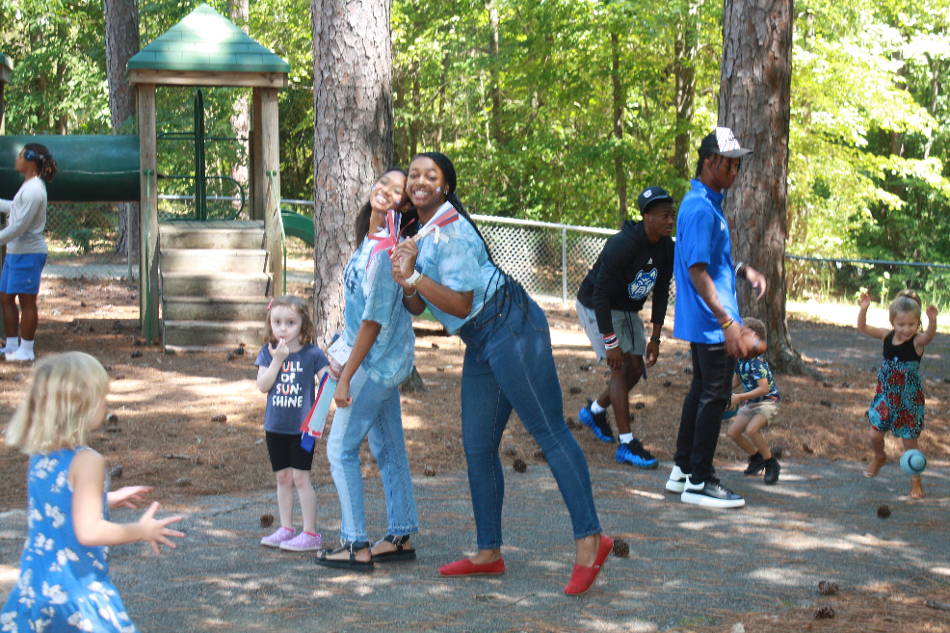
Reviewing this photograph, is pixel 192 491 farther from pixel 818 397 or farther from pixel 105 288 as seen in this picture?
pixel 105 288

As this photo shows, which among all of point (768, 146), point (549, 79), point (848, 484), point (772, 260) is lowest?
point (848, 484)

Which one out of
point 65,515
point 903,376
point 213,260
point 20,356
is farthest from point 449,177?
point 213,260

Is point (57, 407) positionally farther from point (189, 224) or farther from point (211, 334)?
point (189, 224)

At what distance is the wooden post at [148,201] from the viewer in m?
10.9

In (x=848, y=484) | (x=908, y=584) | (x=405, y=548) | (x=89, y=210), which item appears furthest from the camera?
(x=89, y=210)

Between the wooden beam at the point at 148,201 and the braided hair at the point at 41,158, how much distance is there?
1762 mm

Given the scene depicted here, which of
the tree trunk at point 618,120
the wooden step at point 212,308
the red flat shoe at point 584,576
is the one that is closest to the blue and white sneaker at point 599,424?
the red flat shoe at point 584,576

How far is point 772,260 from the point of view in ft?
29.1

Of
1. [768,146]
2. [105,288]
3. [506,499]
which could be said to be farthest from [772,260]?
[105,288]

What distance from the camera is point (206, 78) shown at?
35.7 ft

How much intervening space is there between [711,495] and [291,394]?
8.32 ft

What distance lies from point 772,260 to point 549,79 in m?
13.0

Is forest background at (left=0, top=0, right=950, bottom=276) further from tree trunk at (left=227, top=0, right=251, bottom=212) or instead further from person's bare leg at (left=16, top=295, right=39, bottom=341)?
person's bare leg at (left=16, top=295, right=39, bottom=341)

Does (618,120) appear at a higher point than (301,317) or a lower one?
higher
